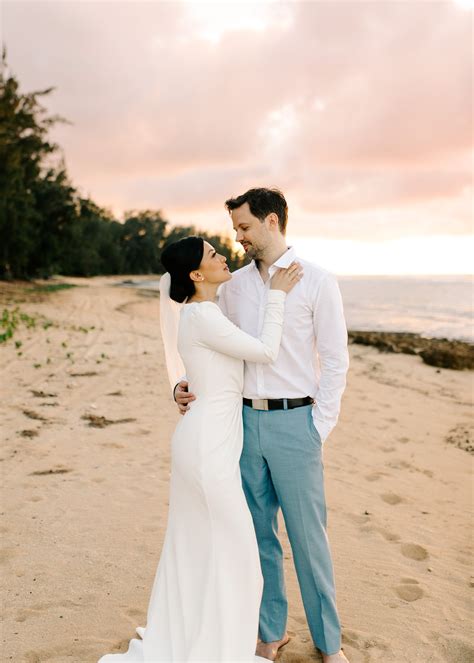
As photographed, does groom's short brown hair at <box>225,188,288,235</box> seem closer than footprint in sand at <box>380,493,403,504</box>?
Yes

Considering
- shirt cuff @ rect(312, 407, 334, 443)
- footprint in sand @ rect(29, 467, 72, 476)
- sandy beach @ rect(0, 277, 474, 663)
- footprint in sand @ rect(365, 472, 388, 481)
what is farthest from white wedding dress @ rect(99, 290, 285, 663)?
footprint in sand @ rect(365, 472, 388, 481)

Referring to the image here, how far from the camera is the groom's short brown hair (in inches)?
117

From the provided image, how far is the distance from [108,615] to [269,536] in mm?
1144

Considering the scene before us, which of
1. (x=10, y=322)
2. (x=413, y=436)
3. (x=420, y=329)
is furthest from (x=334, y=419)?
(x=420, y=329)

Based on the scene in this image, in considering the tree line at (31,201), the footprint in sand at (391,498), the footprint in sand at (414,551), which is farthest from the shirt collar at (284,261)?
the tree line at (31,201)

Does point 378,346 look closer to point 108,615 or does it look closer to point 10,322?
point 10,322

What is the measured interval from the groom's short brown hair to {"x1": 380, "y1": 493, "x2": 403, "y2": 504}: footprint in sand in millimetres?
3500

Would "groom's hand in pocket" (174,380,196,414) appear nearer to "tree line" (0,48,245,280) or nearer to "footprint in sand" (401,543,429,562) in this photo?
"footprint in sand" (401,543,429,562)

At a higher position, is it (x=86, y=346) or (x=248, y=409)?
(x=248, y=409)

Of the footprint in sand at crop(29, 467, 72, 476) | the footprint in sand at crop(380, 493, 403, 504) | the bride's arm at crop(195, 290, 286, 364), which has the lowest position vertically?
the footprint in sand at crop(380, 493, 403, 504)

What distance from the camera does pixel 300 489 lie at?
9.78ft

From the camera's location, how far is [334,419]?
301 cm


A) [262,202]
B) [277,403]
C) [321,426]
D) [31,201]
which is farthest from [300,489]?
[31,201]

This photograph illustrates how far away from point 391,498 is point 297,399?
308cm
